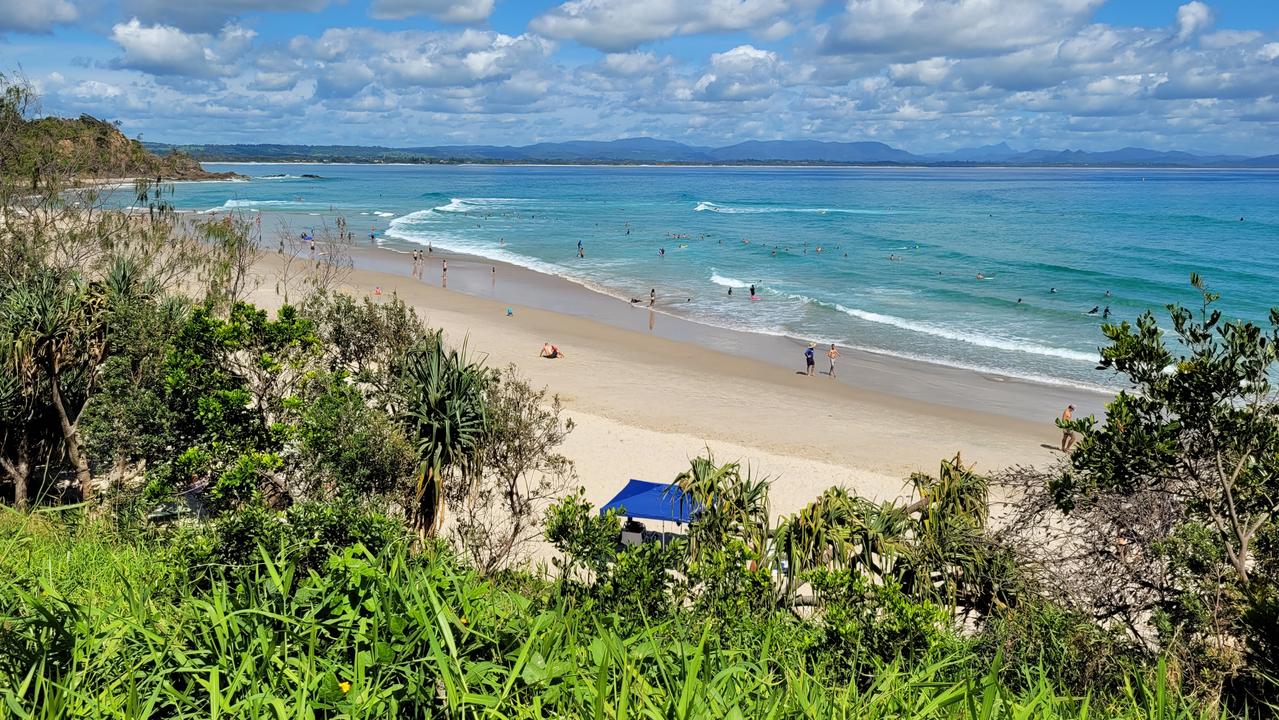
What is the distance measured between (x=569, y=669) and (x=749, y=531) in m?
6.92

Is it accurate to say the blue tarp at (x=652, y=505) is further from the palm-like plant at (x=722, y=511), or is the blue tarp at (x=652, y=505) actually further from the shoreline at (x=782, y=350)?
the shoreline at (x=782, y=350)

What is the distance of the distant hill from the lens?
18562 millimetres

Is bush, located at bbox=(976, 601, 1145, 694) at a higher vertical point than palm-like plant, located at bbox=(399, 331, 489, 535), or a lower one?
lower

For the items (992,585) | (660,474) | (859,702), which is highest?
(859,702)

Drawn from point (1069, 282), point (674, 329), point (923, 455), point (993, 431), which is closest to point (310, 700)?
point (923, 455)

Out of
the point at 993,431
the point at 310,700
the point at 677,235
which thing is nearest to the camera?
the point at 310,700

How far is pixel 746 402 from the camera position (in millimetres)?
24922

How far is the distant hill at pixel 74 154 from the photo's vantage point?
18562mm

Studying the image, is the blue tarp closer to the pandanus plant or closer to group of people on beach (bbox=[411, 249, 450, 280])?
the pandanus plant

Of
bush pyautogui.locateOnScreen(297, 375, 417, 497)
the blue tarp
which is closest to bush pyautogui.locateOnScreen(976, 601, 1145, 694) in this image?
the blue tarp

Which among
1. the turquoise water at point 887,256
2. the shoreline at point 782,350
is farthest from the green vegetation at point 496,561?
the turquoise water at point 887,256

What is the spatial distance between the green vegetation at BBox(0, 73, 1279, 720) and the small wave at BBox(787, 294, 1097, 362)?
22831 mm

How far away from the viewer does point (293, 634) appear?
3785mm

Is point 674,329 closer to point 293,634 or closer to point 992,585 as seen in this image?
point 992,585
